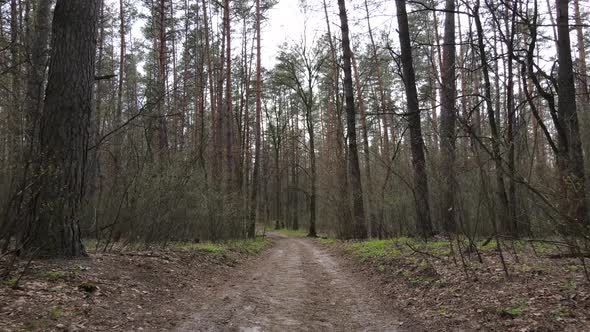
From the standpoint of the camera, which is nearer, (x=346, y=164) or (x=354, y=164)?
(x=354, y=164)

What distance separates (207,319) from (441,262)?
13.6 ft

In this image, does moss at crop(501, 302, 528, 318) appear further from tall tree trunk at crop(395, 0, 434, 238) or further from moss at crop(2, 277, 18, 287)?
moss at crop(2, 277, 18, 287)

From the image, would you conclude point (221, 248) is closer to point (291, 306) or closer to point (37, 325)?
point (291, 306)

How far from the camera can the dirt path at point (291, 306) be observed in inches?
177

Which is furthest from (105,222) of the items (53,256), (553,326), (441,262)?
(553,326)

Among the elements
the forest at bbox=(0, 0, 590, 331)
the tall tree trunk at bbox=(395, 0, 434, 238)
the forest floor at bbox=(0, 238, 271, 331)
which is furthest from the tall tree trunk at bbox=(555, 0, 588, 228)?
the forest floor at bbox=(0, 238, 271, 331)

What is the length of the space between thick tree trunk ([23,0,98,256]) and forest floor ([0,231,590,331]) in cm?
46

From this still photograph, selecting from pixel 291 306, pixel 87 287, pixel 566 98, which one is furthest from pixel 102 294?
pixel 566 98

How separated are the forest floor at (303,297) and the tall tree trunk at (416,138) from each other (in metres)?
1.82

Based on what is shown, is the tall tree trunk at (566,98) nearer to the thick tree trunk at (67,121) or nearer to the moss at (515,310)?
the moss at (515,310)

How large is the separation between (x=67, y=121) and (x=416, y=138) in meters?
7.44

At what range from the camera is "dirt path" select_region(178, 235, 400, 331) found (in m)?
4.50

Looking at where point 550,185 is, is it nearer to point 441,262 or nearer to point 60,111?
point 441,262

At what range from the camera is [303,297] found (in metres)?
6.08
